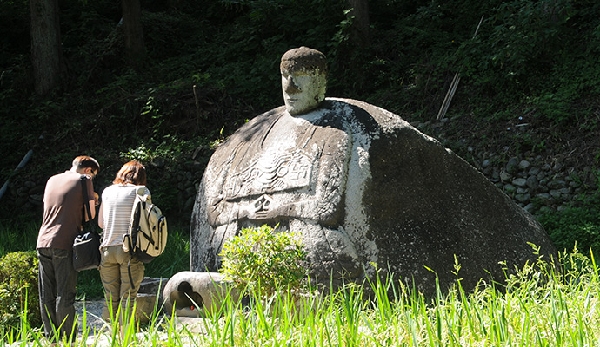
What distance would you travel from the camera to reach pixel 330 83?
1263 cm

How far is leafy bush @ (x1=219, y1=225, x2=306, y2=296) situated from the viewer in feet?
16.0

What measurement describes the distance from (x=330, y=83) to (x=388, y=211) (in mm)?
7302

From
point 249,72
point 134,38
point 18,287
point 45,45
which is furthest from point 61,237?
point 134,38

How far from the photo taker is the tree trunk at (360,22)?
12445 mm

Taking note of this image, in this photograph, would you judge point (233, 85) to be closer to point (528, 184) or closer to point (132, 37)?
point (132, 37)

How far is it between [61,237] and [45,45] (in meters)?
8.67

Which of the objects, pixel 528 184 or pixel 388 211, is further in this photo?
pixel 528 184

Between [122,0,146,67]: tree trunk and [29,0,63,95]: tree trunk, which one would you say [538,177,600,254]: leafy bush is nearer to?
[122,0,146,67]: tree trunk

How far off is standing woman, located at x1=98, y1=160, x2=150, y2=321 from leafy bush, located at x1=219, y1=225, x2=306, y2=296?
920mm

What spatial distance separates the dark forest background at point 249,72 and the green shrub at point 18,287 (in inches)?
172

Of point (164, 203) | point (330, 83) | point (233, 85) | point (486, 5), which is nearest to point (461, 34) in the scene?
point (486, 5)

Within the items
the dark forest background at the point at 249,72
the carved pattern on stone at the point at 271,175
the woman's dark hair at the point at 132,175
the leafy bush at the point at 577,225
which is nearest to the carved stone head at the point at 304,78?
the carved pattern on stone at the point at 271,175

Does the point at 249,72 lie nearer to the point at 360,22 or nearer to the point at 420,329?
the point at 360,22

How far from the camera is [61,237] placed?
5.86 meters
